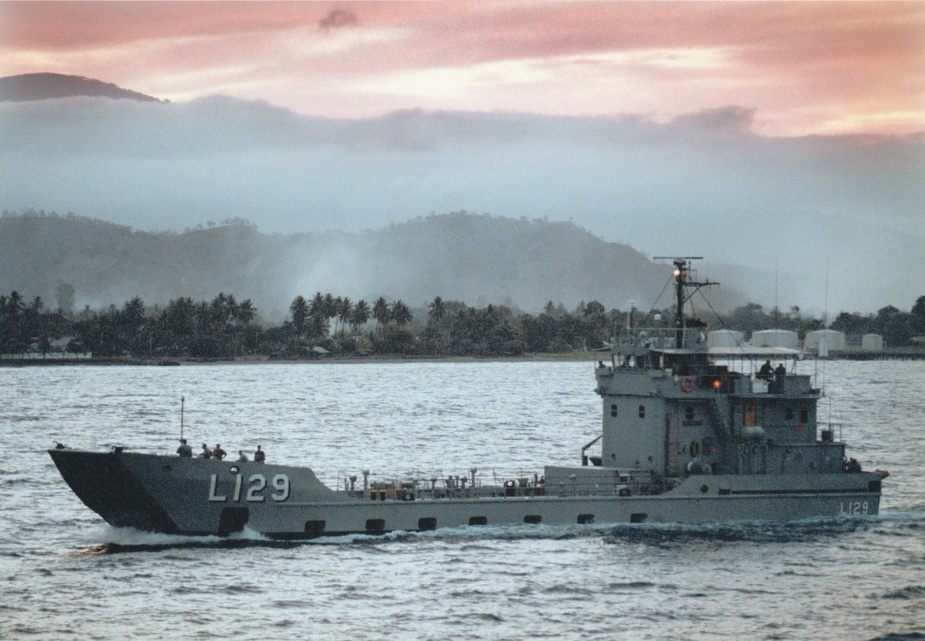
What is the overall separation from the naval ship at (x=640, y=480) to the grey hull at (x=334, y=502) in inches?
1.8

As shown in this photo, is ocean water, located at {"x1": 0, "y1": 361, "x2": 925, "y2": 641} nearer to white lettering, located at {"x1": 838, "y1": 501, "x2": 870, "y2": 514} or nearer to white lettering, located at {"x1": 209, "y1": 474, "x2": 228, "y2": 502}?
white lettering, located at {"x1": 838, "y1": 501, "x2": 870, "y2": 514}

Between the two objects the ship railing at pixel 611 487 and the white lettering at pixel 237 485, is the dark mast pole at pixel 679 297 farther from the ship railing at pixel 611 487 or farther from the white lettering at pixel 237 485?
the white lettering at pixel 237 485

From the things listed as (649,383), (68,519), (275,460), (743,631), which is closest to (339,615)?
(743,631)

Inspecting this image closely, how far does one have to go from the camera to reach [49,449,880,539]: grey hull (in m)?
42.5

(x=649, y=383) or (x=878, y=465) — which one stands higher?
(x=649, y=383)

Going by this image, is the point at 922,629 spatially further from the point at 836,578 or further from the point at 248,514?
the point at 248,514

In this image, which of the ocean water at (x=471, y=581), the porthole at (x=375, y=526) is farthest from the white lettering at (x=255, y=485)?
the porthole at (x=375, y=526)

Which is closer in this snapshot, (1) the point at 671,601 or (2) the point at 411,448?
(1) the point at 671,601

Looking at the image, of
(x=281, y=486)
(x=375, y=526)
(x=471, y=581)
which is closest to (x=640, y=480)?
(x=471, y=581)

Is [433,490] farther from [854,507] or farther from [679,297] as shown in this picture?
[854,507]

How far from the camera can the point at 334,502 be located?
4409 cm

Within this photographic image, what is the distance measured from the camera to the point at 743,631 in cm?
3644

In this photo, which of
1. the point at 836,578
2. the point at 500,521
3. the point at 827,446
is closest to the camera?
the point at 836,578

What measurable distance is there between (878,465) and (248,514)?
4483 centimetres
